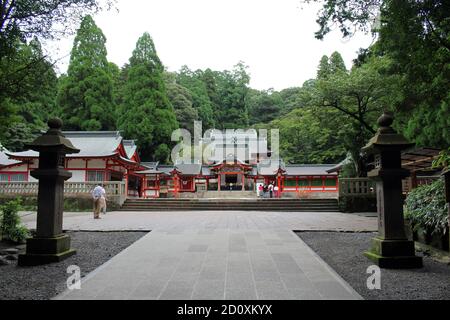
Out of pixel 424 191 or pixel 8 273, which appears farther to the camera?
pixel 424 191

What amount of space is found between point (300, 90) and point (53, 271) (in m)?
18.9

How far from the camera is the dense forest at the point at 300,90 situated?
6676mm

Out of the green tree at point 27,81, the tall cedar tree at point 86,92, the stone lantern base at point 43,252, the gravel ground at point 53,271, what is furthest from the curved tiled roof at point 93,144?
the stone lantern base at point 43,252

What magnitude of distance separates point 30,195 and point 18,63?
16836 millimetres

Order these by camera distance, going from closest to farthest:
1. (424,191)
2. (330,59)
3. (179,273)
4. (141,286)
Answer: (141,286) < (179,273) < (424,191) < (330,59)

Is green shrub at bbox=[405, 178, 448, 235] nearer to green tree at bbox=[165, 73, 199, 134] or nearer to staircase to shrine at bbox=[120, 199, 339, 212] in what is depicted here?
staircase to shrine at bbox=[120, 199, 339, 212]

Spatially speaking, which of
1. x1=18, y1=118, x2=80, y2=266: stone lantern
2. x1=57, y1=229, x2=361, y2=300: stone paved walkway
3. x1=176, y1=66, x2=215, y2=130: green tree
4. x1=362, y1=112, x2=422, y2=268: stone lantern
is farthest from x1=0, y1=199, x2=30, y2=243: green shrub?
x1=176, y1=66, x2=215, y2=130: green tree

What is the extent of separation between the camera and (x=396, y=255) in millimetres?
5461

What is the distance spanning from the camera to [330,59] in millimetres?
43406

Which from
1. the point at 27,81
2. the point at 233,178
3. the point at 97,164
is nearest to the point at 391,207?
the point at 27,81

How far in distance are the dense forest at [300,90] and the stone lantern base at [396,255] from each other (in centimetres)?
438

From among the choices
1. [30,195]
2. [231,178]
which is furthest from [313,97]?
[231,178]

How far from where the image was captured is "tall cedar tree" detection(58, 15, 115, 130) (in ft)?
116

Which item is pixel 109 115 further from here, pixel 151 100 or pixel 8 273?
pixel 8 273
